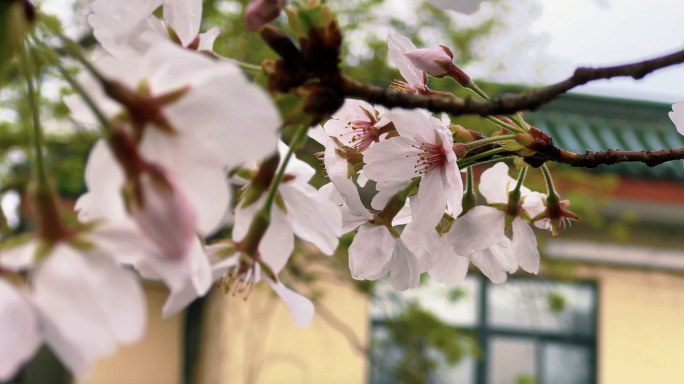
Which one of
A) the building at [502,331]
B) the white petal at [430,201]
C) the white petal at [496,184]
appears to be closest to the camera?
the white petal at [430,201]

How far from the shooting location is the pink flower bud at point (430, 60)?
497 mm

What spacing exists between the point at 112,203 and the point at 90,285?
3cm

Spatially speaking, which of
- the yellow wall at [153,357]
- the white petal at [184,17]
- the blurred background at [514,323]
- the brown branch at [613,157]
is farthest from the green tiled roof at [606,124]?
the white petal at [184,17]

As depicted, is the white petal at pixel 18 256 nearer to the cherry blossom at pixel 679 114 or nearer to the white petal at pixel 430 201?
the white petal at pixel 430 201

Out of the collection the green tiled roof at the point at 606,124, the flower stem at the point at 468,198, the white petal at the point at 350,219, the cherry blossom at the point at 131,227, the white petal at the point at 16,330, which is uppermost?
the green tiled roof at the point at 606,124

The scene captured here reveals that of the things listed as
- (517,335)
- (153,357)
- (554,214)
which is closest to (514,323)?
(517,335)

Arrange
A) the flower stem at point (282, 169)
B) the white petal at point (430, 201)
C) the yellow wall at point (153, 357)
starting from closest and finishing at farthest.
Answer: the flower stem at point (282, 169)
the white petal at point (430, 201)
the yellow wall at point (153, 357)

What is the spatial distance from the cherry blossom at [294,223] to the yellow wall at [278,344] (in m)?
3.53

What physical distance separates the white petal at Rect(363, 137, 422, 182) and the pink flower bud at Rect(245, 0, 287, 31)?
155mm

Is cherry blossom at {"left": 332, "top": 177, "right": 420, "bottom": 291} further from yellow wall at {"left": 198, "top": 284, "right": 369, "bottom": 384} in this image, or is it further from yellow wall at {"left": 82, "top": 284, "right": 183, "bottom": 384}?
yellow wall at {"left": 82, "top": 284, "right": 183, "bottom": 384}

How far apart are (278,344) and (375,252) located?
3.59 meters

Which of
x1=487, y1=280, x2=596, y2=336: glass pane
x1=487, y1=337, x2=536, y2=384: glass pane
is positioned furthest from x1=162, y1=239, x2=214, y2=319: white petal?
x1=487, y1=337, x2=536, y2=384: glass pane

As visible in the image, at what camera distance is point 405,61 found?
0.51 meters

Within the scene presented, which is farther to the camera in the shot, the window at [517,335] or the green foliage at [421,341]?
the window at [517,335]
